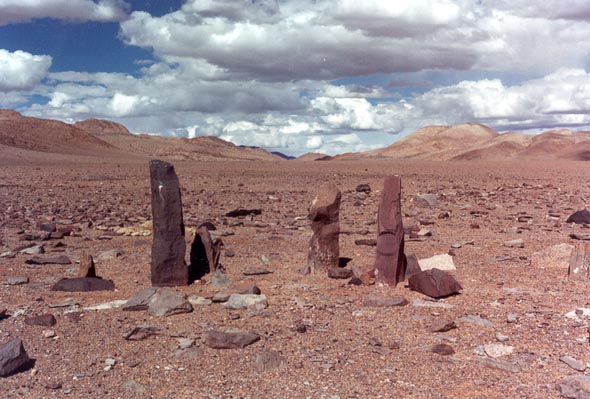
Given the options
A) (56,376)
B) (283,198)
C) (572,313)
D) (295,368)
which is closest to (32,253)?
(56,376)

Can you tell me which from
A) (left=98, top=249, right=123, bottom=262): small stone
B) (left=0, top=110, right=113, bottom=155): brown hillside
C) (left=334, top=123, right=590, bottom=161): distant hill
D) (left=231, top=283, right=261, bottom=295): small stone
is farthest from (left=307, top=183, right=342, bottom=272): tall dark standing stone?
(left=0, top=110, right=113, bottom=155): brown hillside

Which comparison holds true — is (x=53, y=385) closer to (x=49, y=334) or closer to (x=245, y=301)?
(x=49, y=334)

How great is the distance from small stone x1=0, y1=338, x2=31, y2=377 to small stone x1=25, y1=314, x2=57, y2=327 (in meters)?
1.07

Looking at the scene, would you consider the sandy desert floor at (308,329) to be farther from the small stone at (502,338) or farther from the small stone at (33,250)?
the small stone at (33,250)

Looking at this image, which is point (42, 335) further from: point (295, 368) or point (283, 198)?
point (283, 198)

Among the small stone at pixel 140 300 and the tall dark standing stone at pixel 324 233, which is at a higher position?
the tall dark standing stone at pixel 324 233

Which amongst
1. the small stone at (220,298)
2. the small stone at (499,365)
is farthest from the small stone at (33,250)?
the small stone at (499,365)

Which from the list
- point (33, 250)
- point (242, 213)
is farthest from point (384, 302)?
point (242, 213)

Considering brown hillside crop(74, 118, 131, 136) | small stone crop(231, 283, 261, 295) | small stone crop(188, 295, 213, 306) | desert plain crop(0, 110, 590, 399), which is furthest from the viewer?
brown hillside crop(74, 118, 131, 136)

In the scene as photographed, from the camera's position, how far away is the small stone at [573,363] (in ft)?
20.3

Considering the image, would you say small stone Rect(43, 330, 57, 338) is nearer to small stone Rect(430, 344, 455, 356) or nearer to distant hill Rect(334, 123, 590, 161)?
small stone Rect(430, 344, 455, 356)

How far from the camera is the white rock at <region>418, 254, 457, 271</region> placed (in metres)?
10.2

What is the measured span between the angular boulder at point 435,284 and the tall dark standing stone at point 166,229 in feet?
11.5

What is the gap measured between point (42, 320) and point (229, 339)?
95.0 inches
